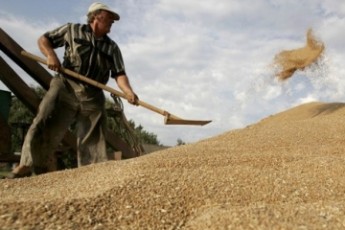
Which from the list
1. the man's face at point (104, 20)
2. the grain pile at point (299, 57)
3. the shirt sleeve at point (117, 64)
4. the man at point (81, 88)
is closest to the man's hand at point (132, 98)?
the man at point (81, 88)

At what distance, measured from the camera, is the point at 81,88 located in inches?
171

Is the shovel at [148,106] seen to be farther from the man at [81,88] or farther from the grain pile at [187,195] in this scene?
the grain pile at [187,195]

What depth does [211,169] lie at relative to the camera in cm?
326

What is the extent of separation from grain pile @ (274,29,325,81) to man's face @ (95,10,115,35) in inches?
193

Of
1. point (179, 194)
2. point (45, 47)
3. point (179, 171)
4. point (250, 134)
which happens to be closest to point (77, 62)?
point (45, 47)

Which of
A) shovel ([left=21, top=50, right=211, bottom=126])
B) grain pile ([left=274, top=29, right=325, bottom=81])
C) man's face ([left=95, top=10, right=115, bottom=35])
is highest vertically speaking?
grain pile ([left=274, top=29, right=325, bottom=81])

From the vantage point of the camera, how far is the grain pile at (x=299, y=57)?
8578 mm

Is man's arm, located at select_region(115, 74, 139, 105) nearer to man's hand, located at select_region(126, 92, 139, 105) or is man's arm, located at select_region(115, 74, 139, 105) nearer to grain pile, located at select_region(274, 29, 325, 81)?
man's hand, located at select_region(126, 92, 139, 105)

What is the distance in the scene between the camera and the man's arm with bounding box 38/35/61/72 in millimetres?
4242

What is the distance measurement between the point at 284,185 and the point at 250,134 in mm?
3759

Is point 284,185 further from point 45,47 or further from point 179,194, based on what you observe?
point 45,47

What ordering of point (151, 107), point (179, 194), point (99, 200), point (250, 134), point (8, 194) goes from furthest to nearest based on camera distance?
point (250, 134) < point (151, 107) < point (8, 194) < point (179, 194) < point (99, 200)

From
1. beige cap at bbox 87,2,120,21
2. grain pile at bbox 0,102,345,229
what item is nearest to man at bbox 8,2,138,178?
beige cap at bbox 87,2,120,21

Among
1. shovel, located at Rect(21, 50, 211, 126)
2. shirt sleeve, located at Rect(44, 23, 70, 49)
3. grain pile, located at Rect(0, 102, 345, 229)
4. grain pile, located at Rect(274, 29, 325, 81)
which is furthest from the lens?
grain pile, located at Rect(274, 29, 325, 81)
